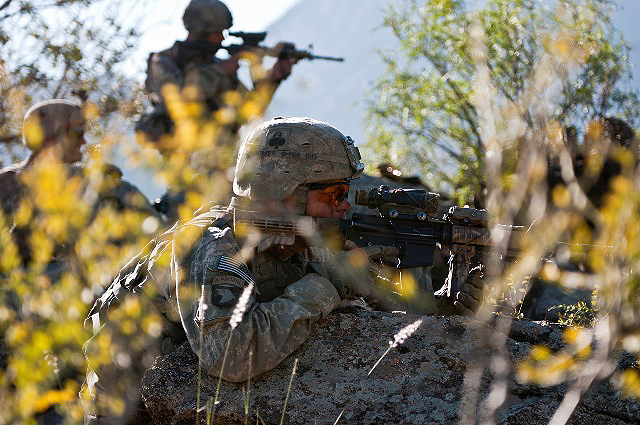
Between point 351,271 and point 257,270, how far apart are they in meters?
0.45

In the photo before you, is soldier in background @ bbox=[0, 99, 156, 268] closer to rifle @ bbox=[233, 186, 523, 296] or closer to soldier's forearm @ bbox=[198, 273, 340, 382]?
rifle @ bbox=[233, 186, 523, 296]

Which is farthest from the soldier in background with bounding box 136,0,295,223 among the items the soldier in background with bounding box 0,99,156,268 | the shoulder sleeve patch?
the shoulder sleeve patch

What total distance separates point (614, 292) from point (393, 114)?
380 inches

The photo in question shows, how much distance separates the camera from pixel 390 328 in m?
4.12

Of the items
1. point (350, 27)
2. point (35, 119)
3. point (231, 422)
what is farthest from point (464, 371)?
point (350, 27)

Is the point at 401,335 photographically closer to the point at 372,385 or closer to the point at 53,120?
the point at 372,385

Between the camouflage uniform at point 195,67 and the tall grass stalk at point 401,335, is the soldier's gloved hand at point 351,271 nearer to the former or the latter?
the tall grass stalk at point 401,335

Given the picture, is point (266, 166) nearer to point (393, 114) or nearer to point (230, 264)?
point (230, 264)

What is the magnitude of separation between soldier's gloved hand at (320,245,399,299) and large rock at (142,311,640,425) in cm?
13

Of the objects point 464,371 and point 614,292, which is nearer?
point 614,292

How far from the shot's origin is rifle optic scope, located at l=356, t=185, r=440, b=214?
4.64 meters

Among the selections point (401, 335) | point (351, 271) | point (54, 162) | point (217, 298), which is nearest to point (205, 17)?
point (54, 162)

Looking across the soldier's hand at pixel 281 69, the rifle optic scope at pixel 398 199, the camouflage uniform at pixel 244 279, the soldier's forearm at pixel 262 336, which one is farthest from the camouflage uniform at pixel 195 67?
the soldier's forearm at pixel 262 336

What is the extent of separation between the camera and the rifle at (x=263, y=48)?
1031 centimetres
